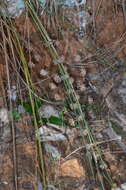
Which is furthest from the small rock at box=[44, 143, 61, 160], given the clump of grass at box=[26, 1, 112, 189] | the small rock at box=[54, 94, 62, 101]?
the small rock at box=[54, 94, 62, 101]

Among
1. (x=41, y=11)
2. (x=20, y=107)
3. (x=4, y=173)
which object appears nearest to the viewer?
(x=4, y=173)

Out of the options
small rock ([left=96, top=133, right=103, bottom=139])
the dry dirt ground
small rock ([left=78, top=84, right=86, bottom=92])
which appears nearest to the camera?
the dry dirt ground

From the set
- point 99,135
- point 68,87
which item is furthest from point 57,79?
point 99,135

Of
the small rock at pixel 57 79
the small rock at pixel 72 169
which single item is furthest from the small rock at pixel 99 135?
the small rock at pixel 57 79

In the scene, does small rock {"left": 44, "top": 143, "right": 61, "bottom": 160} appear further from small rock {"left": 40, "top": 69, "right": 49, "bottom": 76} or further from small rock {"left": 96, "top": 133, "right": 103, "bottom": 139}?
small rock {"left": 40, "top": 69, "right": 49, "bottom": 76}

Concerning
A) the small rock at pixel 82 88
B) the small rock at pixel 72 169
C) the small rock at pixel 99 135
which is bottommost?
the small rock at pixel 72 169

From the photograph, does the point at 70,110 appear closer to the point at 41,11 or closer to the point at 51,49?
the point at 51,49

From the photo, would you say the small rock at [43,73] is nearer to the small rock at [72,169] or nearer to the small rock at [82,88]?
the small rock at [82,88]

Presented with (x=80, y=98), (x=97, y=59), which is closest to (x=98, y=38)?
(x=97, y=59)
